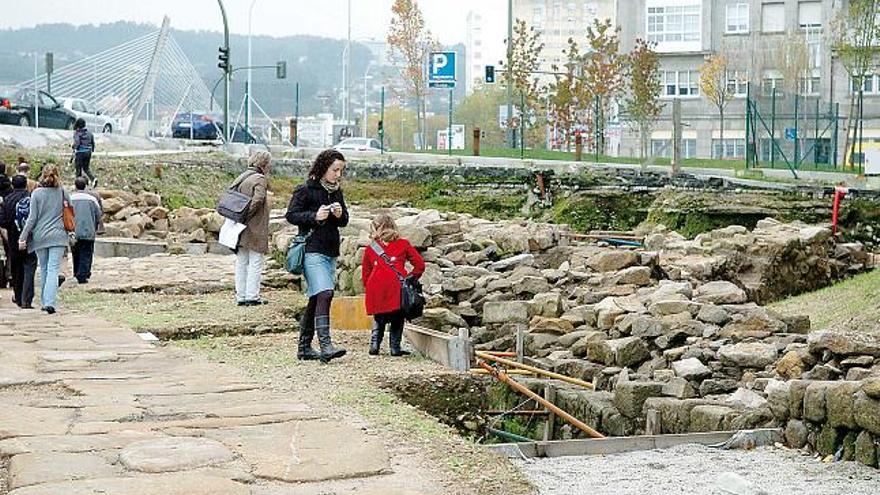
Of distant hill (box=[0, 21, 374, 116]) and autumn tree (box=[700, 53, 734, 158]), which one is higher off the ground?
distant hill (box=[0, 21, 374, 116])

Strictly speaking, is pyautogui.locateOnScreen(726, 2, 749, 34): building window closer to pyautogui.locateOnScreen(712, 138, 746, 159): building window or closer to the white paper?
pyautogui.locateOnScreen(712, 138, 746, 159): building window

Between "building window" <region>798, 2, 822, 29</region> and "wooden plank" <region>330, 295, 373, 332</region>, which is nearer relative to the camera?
"wooden plank" <region>330, 295, 373, 332</region>

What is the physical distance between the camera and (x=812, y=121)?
4275cm

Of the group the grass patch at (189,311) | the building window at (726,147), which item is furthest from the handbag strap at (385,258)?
the building window at (726,147)

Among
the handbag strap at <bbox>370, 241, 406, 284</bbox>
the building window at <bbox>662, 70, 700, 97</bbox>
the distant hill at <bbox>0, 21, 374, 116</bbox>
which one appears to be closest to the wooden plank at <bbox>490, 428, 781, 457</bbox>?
the handbag strap at <bbox>370, 241, 406, 284</bbox>

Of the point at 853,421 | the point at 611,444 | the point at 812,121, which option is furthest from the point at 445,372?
the point at 812,121

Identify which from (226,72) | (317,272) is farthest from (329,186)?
(226,72)

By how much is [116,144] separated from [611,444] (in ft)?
123

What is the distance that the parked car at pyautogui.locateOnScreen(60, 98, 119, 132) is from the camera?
159 ft

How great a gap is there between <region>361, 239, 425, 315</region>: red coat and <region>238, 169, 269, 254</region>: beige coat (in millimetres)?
3370

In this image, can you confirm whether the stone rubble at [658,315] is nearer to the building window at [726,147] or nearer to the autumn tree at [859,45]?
the autumn tree at [859,45]

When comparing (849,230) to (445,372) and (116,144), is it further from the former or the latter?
(116,144)

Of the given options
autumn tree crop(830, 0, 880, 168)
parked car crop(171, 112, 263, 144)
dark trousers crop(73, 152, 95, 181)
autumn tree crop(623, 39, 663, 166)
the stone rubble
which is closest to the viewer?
the stone rubble

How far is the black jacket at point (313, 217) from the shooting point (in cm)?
1115
